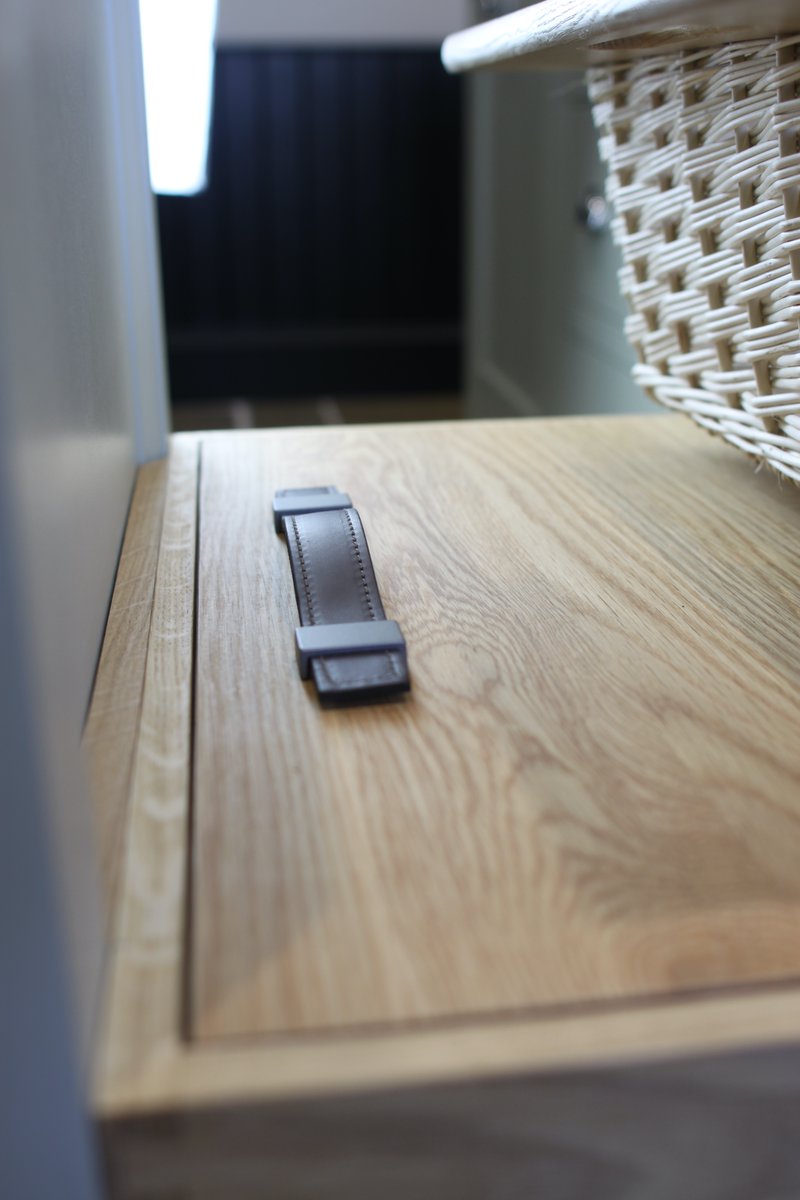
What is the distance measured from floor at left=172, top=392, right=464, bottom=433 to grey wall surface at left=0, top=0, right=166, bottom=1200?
1894 mm

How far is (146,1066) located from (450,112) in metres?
2.28

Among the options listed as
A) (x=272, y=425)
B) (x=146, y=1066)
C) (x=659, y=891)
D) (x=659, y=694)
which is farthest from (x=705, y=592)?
(x=272, y=425)

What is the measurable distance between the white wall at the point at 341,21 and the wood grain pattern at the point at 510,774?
6.18 ft

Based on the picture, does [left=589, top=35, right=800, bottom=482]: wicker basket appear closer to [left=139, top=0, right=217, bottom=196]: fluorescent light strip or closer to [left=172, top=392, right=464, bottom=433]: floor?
[left=139, top=0, right=217, bottom=196]: fluorescent light strip

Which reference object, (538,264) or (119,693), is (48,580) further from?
(538,264)

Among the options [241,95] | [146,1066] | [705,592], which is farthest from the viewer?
[241,95]

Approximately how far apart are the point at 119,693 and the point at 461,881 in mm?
149

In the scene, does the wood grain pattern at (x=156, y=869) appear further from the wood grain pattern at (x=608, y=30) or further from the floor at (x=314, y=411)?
the floor at (x=314, y=411)

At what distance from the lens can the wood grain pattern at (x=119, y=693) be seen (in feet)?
1.05

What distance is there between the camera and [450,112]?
225cm

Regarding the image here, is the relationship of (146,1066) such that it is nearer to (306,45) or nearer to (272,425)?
(272,425)

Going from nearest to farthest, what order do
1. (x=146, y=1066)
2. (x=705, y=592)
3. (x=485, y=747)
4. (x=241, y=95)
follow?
(x=146, y=1066), (x=485, y=747), (x=705, y=592), (x=241, y=95)

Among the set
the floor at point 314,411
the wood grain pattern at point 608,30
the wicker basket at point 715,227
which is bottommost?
the floor at point 314,411

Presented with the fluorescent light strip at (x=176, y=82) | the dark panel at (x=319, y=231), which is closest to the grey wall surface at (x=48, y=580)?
the fluorescent light strip at (x=176, y=82)
